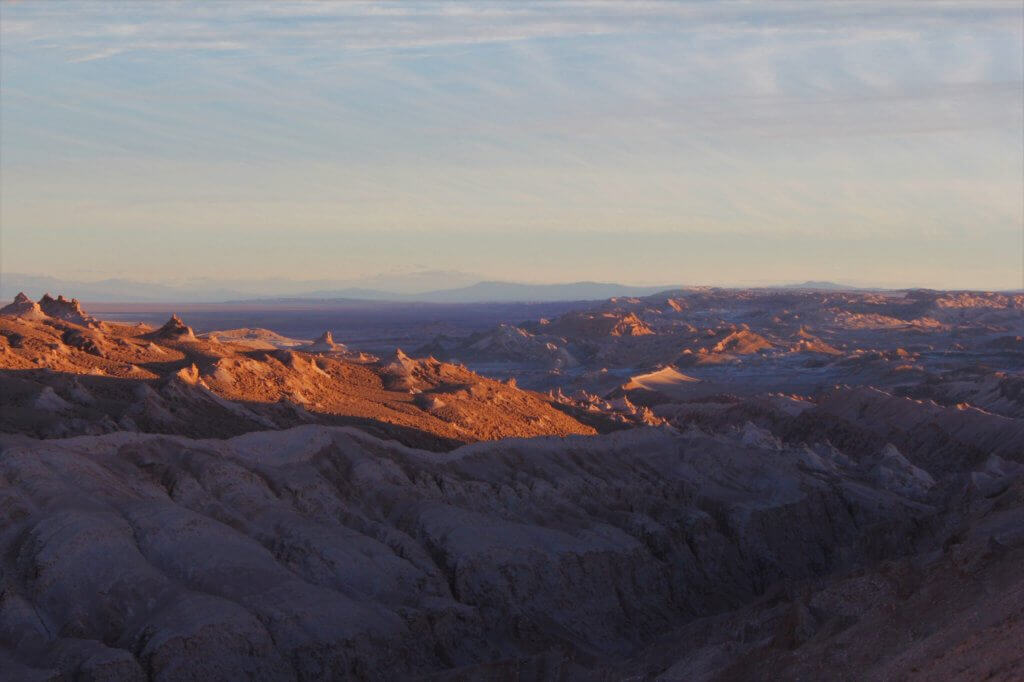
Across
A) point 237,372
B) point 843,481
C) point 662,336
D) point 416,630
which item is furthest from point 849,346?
point 416,630

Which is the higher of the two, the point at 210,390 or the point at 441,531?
the point at 210,390

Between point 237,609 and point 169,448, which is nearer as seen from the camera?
point 237,609

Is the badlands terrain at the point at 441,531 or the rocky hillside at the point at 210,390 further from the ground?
the rocky hillside at the point at 210,390

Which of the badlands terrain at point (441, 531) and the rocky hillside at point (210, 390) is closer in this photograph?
the badlands terrain at point (441, 531)

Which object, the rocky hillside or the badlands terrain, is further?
the rocky hillside

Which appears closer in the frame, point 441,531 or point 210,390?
point 441,531

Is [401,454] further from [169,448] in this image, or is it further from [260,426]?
[169,448]

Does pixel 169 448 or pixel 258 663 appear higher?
pixel 169 448

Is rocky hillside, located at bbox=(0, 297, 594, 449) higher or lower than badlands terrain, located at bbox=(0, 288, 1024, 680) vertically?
higher
